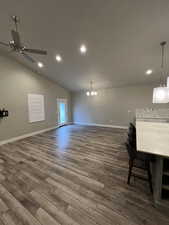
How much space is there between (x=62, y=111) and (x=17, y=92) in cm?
340

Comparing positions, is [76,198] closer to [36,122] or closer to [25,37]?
[25,37]

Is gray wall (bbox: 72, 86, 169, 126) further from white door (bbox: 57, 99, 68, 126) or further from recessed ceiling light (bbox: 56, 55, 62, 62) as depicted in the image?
recessed ceiling light (bbox: 56, 55, 62, 62)

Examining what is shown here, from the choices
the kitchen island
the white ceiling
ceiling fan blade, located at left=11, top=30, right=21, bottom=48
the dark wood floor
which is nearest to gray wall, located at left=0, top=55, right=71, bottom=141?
the white ceiling

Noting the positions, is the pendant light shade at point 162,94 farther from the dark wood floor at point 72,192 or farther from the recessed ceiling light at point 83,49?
the recessed ceiling light at point 83,49

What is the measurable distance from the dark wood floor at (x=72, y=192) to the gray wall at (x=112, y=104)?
3608mm

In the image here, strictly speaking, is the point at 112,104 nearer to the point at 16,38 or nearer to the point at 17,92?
the point at 17,92

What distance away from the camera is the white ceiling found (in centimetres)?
222

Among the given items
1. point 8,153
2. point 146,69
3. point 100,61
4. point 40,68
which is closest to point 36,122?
point 8,153

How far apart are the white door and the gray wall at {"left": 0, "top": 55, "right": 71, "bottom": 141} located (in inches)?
47.7

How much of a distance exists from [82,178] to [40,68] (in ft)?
16.1

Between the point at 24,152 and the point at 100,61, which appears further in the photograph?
the point at 100,61

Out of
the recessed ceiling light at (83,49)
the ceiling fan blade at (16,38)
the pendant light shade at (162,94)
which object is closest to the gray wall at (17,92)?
the ceiling fan blade at (16,38)

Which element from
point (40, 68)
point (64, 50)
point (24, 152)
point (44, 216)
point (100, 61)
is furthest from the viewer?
point (40, 68)

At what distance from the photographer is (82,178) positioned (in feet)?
7.14
